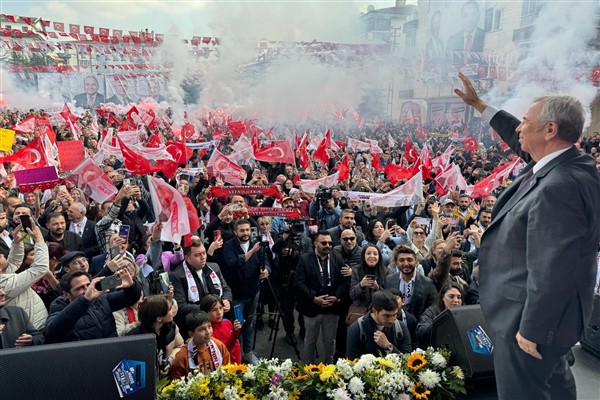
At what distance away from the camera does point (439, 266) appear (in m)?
5.80

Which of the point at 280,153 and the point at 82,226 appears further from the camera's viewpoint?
the point at 280,153

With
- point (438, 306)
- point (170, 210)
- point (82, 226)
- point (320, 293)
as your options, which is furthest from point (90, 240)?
point (438, 306)

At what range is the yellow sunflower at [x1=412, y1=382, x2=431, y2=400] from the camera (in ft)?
9.92

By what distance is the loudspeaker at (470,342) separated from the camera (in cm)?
309

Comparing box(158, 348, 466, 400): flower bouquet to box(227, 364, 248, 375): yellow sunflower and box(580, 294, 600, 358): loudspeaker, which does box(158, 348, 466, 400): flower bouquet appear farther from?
box(580, 294, 600, 358): loudspeaker

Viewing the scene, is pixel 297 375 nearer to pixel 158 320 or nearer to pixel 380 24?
pixel 158 320

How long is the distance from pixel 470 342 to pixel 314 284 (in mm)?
3162

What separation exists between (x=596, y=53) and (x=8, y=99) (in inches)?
1643

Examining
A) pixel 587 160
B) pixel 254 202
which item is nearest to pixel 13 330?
pixel 587 160

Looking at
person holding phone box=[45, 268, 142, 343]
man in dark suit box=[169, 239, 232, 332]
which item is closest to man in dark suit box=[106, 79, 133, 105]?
man in dark suit box=[169, 239, 232, 332]

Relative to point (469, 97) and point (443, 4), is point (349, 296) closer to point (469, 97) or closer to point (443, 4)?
point (469, 97)

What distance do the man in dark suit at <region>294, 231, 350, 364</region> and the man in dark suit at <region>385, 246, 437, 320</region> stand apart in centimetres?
79

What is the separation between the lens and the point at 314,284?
6.18 metres

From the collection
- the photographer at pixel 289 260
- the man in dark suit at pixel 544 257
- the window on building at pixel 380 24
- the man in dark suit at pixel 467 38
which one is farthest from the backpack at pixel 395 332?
the window on building at pixel 380 24
